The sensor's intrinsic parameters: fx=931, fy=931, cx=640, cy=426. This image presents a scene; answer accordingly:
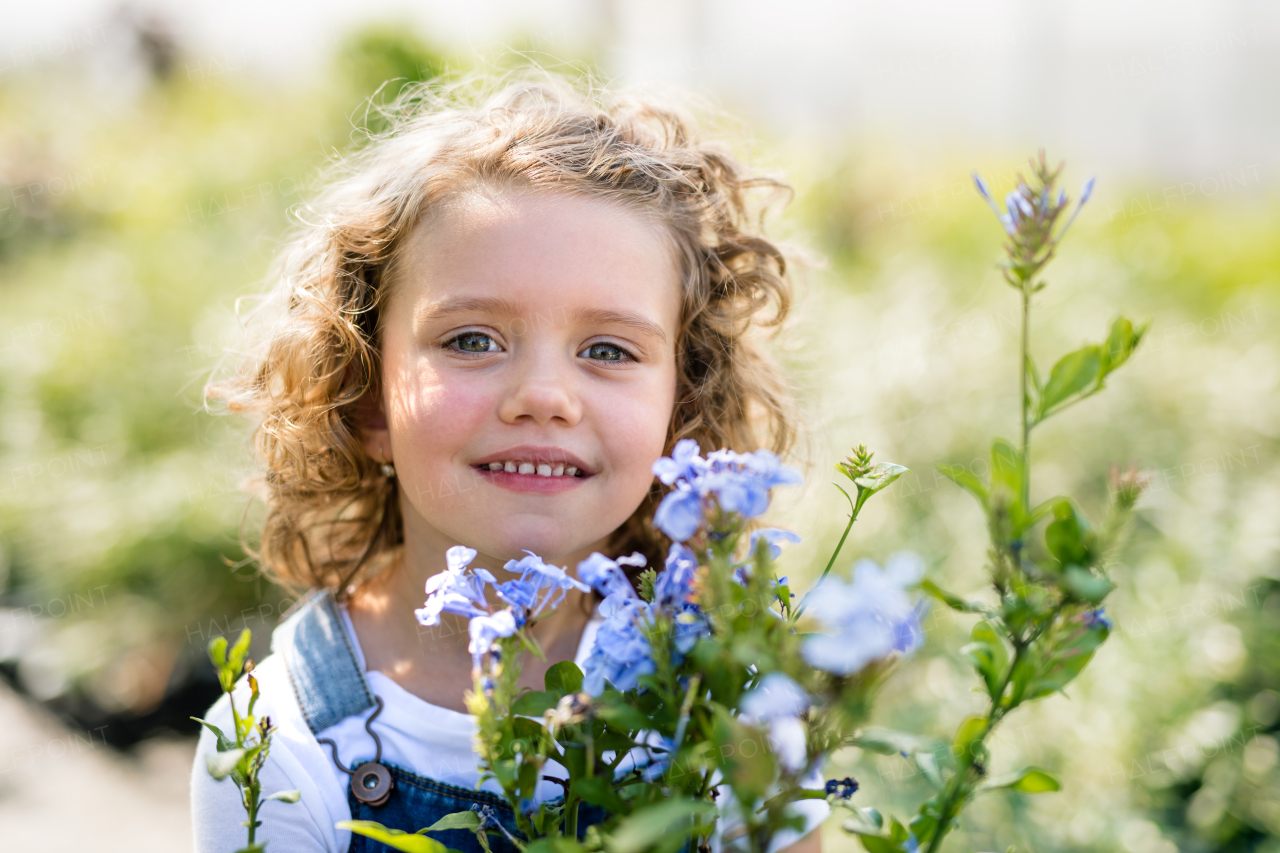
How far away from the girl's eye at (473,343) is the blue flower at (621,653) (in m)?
0.67

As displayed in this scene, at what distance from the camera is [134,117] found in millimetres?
6785

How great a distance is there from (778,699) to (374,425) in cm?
122

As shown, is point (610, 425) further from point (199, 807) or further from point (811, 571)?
point (811, 571)

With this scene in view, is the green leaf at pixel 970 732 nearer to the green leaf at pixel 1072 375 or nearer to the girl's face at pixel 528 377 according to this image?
the green leaf at pixel 1072 375

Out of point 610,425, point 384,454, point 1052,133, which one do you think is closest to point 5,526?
point 384,454

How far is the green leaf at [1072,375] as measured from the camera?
0.73 meters

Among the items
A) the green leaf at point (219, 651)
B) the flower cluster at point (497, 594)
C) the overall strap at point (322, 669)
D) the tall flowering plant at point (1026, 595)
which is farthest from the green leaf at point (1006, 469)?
the overall strap at point (322, 669)

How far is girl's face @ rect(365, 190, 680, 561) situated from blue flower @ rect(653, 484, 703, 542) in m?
0.55

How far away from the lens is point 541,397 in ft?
3.91

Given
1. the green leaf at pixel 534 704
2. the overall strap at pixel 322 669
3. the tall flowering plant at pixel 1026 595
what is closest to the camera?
the tall flowering plant at pixel 1026 595

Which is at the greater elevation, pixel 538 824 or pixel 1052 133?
pixel 1052 133

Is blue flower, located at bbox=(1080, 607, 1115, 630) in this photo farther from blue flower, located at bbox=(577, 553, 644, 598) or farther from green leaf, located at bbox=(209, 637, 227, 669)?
green leaf, located at bbox=(209, 637, 227, 669)

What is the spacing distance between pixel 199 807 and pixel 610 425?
30.0 inches

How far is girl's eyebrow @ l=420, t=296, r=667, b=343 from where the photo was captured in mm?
1262
